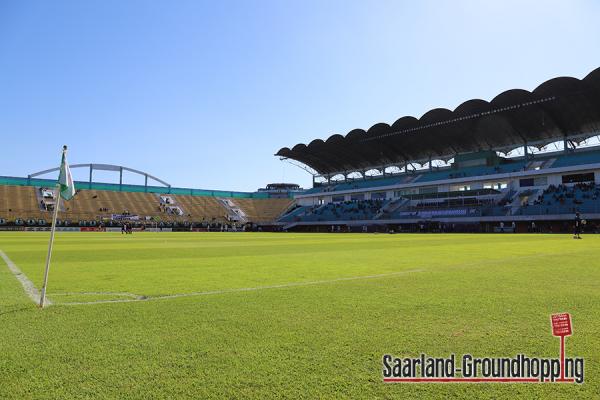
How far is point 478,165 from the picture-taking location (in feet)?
237

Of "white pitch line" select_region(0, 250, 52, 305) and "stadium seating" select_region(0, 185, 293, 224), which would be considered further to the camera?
"stadium seating" select_region(0, 185, 293, 224)

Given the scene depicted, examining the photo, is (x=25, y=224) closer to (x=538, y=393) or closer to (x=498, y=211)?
(x=498, y=211)

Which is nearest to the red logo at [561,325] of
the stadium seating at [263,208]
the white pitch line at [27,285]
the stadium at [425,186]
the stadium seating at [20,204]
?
the white pitch line at [27,285]

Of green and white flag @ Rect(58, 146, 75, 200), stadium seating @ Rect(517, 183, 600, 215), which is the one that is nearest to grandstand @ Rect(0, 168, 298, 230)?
stadium seating @ Rect(517, 183, 600, 215)

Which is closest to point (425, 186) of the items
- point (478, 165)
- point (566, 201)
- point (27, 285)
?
point (478, 165)

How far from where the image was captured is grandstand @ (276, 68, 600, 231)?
184ft

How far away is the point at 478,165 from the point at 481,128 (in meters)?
7.57

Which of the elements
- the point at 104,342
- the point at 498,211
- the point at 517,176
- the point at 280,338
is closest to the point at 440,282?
the point at 280,338

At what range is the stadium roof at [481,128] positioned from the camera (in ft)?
182

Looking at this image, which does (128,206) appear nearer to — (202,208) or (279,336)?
(202,208)

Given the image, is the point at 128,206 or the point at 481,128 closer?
the point at 481,128

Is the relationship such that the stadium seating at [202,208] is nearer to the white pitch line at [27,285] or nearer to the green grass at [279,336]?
the white pitch line at [27,285]

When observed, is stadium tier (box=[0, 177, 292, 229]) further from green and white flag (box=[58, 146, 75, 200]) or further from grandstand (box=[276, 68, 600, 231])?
green and white flag (box=[58, 146, 75, 200])

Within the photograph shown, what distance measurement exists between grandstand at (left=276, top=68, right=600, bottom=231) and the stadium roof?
142 mm
